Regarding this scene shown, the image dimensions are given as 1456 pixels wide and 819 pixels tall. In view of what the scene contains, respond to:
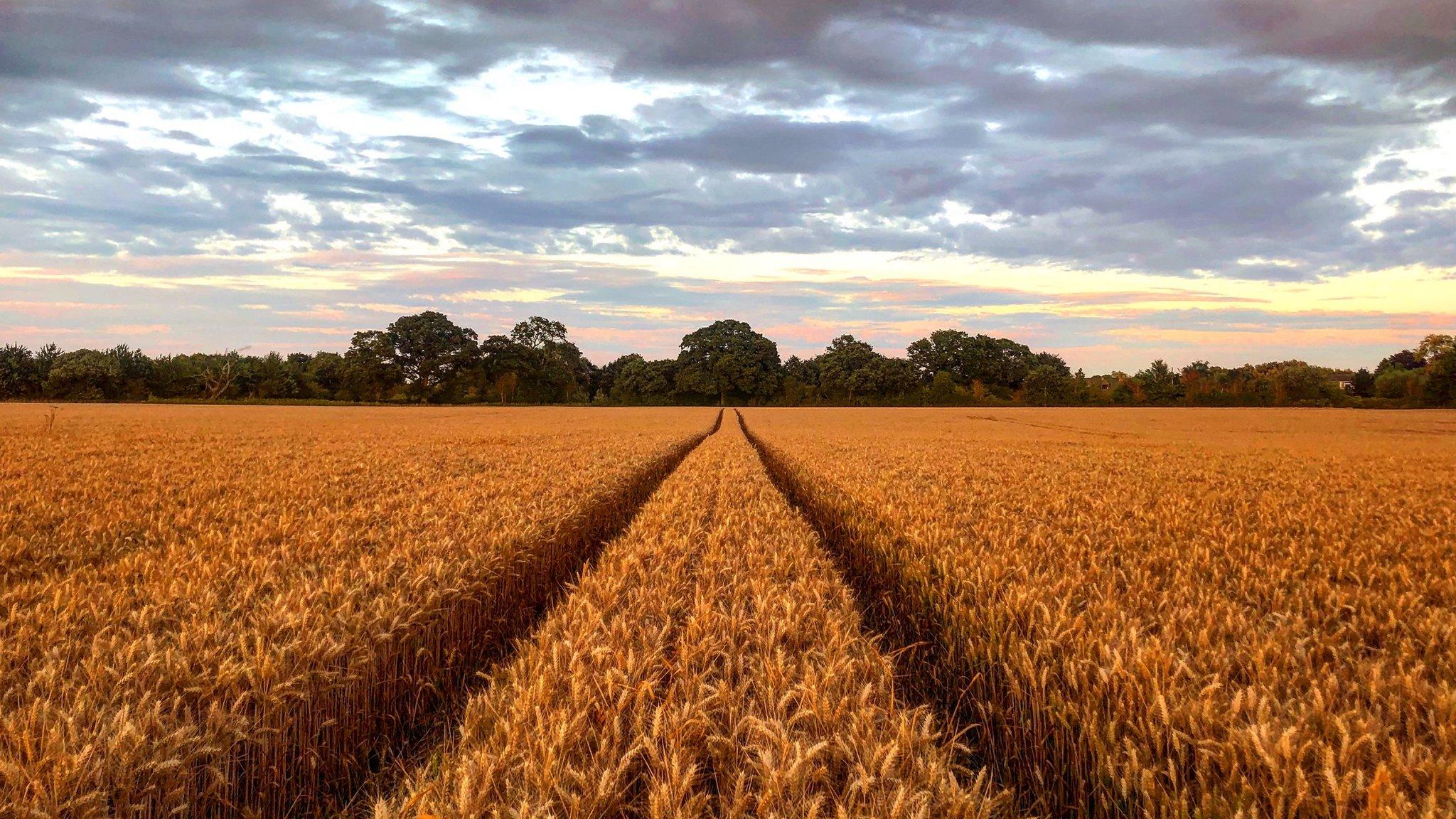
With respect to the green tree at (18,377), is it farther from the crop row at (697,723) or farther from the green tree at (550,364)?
the crop row at (697,723)

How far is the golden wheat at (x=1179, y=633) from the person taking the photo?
2467 mm

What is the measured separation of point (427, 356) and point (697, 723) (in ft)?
352

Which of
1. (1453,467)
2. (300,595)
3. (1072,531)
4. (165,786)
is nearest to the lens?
(165,786)

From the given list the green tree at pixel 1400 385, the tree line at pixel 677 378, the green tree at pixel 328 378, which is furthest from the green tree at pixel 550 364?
the green tree at pixel 1400 385

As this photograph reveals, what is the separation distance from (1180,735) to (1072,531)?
5370 millimetres

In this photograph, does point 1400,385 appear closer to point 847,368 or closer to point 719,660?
point 847,368

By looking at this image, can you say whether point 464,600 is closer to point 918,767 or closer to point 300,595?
point 300,595

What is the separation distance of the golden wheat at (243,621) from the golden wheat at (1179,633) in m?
3.34

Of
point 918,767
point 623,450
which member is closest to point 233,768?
point 918,767

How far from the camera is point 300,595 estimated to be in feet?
13.9

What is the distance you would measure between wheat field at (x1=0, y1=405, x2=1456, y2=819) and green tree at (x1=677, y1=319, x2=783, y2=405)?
318 ft

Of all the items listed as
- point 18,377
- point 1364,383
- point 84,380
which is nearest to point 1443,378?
point 1364,383

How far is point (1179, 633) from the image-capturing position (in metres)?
3.87

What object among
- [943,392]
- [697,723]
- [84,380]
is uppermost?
[943,392]
